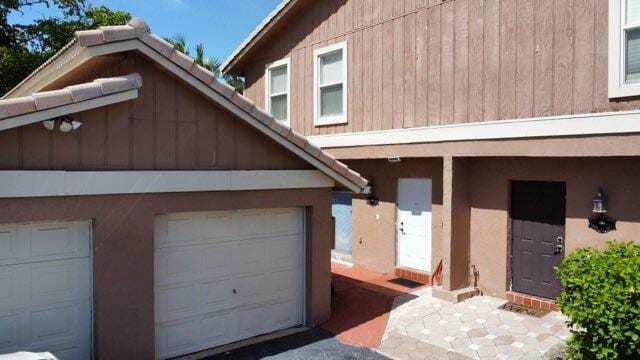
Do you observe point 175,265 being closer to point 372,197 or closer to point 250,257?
point 250,257

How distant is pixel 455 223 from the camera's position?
10289 mm

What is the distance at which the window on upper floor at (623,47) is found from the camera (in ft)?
24.8

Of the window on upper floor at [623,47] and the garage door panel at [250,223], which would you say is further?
the garage door panel at [250,223]

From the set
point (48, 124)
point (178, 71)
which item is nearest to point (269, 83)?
point (178, 71)

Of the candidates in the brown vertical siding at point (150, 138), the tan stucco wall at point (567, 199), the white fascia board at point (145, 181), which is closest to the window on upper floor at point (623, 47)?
the tan stucco wall at point (567, 199)

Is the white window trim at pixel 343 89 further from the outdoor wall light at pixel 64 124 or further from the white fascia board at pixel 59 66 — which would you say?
the outdoor wall light at pixel 64 124

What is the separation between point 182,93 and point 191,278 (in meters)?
2.83

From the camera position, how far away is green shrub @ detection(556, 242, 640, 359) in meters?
5.66

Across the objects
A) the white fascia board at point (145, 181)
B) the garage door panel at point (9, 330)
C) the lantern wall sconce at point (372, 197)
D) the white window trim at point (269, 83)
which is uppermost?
the white window trim at point (269, 83)

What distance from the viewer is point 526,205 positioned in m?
9.83

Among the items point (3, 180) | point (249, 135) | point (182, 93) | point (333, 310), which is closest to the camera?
point (3, 180)

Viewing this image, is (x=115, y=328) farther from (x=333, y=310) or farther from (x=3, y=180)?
(x=333, y=310)

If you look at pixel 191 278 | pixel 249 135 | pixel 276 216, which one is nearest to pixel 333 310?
pixel 276 216

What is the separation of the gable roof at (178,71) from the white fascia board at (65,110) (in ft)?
1.78
